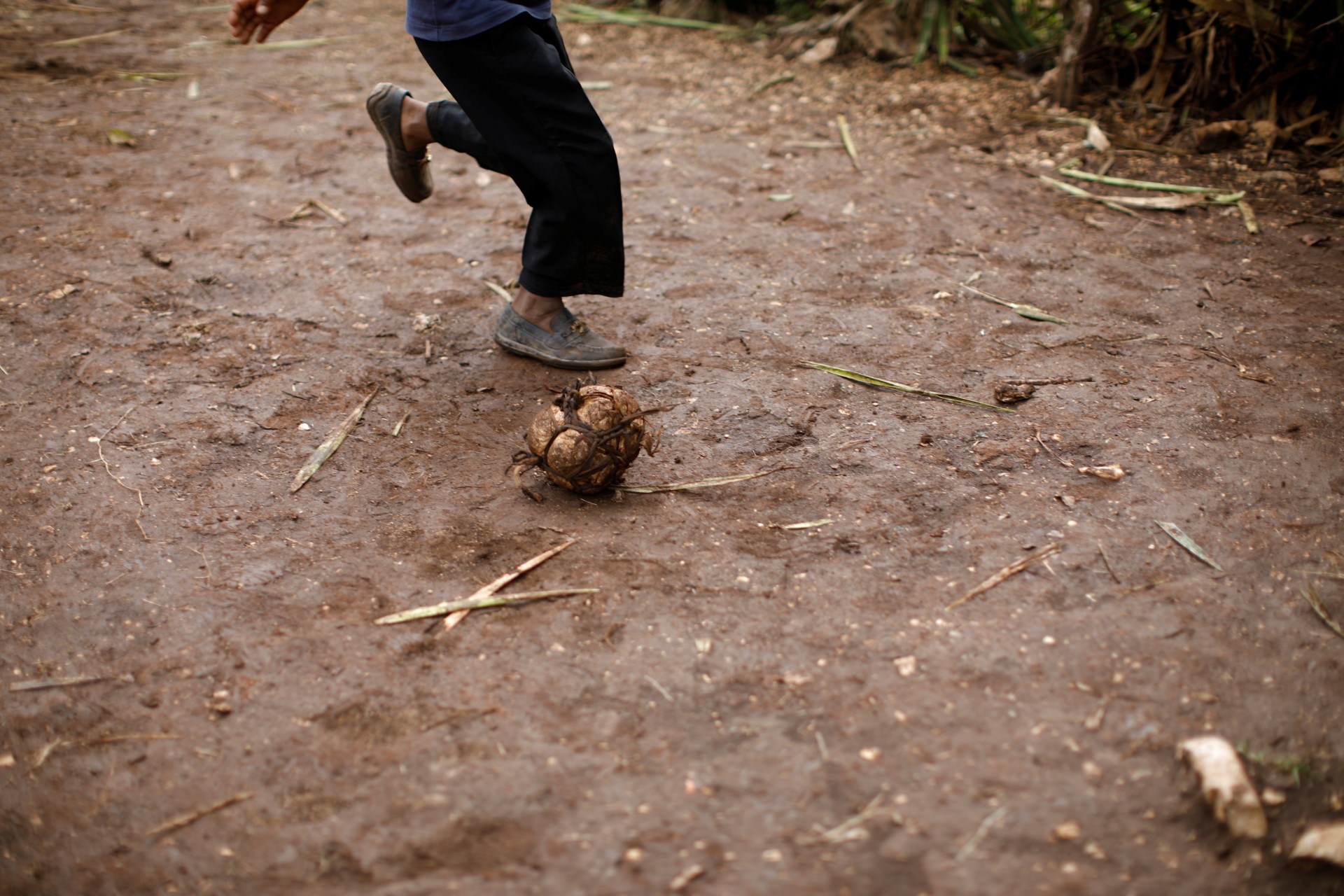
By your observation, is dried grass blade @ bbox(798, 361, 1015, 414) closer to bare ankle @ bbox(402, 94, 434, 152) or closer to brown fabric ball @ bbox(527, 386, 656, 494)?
brown fabric ball @ bbox(527, 386, 656, 494)

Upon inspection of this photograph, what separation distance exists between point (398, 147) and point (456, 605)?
1841mm

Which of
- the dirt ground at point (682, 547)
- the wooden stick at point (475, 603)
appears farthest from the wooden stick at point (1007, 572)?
the wooden stick at point (475, 603)

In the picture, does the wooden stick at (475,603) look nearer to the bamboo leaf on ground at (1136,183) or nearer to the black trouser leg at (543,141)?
the black trouser leg at (543,141)

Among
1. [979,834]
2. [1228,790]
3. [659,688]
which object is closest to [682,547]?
[659,688]

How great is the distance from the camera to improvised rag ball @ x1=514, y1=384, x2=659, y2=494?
238 centimetres

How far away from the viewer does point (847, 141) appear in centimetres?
482

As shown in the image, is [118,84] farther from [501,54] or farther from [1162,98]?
[1162,98]

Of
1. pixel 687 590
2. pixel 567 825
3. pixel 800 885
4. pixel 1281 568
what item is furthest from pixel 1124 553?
pixel 567 825

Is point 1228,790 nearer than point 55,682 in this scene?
Yes

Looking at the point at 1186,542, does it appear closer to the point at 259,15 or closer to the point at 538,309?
the point at 538,309

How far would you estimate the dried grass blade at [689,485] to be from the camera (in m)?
2.53

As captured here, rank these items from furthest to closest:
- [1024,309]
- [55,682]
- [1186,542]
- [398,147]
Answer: [1024,309]
[398,147]
[1186,542]
[55,682]

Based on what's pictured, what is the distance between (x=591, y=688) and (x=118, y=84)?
17.1ft

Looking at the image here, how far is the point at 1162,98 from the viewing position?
191 inches
